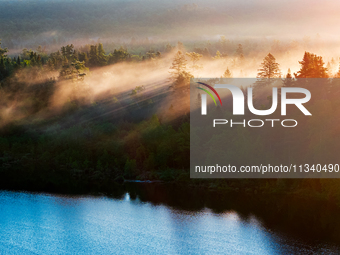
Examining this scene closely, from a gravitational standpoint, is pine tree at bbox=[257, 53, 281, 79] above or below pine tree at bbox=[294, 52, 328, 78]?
above

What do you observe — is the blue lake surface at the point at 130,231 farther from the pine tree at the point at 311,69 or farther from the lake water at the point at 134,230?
the pine tree at the point at 311,69

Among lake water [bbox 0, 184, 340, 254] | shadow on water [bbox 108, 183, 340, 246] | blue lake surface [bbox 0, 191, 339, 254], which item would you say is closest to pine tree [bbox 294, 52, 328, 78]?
shadow on water [bbox 108, 183, 340, 246]

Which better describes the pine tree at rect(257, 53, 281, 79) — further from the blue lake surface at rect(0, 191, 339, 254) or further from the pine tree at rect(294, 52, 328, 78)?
the blue lake surface at rect(0, 191, 339, 254)

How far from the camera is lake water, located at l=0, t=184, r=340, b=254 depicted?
37.1m

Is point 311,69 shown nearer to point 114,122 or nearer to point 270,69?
point 270,69

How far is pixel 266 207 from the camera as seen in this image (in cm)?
4994

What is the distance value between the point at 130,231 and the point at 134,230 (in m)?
0.49

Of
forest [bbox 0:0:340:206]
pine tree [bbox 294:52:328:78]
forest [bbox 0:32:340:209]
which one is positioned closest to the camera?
forest [bbox 0:0:340:206]

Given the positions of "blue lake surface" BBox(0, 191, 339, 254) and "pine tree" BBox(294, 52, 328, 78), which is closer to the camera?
"blue lake surface" BBox(0, 191, 339, 254)

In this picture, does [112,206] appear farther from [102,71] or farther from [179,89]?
[102,71]

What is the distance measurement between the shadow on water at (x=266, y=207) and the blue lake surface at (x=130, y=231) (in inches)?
54.3

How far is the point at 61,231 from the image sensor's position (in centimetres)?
4238

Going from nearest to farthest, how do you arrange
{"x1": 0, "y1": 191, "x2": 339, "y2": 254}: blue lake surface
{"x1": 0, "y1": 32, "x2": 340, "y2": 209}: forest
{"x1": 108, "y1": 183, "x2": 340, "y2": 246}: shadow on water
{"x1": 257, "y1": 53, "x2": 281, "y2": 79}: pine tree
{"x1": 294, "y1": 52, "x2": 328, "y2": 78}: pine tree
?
1. {"x1": 0, "y1": 191, "x2": 339, "y2": 254}: blue lake surface
2. {"x1": 108, "y1": 183, "x2": 340, "y2": 246}: shadow on water
3. {"x1": 0, "y1": 32, "x2": 340, "y2": 209}: forest
4. {"x1": 294, "y1": 52, "x2": 328, "y2": 78}: pine tree
5. {"x1": 257, "y1": 53, "x2": 281, "y2": 79}: pine tree

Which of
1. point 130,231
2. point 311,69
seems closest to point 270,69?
point 311,69
